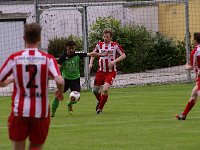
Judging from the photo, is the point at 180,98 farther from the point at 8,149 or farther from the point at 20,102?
the point at 20,102

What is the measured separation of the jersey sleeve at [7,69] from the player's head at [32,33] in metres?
0.34

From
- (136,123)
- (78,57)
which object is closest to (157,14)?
(78,57)

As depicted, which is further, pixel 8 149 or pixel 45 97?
pixel 8 149

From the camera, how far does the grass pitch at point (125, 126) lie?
11320mm

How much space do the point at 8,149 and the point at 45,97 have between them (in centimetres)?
315

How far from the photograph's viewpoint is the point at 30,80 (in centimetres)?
804

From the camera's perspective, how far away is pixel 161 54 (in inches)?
1361

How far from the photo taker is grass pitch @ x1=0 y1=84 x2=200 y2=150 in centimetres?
1132

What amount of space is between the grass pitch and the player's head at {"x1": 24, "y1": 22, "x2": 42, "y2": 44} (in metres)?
3.44

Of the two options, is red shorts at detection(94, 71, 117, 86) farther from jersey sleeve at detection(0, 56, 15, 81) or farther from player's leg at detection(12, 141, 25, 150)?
player's leg at detection(12, 141, 25, 150)

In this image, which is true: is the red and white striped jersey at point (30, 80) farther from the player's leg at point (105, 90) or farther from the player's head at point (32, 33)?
the player's leg at point (105, 90)

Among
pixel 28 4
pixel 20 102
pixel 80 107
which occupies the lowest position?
pixel 80 107

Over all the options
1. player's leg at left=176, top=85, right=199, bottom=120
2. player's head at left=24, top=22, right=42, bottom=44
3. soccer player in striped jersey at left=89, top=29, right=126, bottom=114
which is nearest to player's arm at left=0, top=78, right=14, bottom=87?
player's head at left=24, top=22, right=42, bottom=44

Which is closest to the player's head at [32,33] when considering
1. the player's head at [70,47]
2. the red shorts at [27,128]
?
the red shorts at [27,128]
